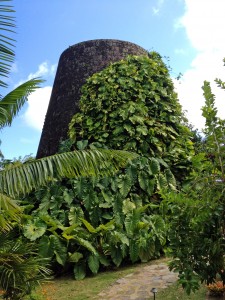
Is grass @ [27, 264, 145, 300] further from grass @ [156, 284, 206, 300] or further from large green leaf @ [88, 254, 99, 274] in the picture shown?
grass @ [156, 284, 206, 300]

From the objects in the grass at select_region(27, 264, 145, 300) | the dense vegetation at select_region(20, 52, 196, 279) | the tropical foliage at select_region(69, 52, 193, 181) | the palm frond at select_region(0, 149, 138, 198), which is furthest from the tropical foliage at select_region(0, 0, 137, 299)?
the tropical foliage at select_region(69, 52, 193, 181)

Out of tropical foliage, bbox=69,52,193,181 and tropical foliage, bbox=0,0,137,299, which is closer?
tropical foliage, bbox=0,0,137,299

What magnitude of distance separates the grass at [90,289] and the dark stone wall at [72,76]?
3097mm

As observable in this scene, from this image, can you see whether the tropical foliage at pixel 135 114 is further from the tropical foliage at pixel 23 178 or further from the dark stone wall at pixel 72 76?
the tropical foliage at pixel 23 178

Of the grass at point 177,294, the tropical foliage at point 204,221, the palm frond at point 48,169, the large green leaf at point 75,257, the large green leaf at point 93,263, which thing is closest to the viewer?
the tropical foliage at point 204,221

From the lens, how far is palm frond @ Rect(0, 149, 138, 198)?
479 cm

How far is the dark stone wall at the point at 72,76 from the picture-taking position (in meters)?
8.90

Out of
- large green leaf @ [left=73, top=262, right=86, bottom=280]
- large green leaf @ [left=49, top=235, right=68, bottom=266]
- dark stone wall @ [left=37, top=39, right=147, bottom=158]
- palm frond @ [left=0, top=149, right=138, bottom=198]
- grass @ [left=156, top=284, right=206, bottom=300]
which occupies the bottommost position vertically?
grass @ [left=156, top=284, right=206, bottom=300]

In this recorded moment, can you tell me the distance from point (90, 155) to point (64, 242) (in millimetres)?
2403

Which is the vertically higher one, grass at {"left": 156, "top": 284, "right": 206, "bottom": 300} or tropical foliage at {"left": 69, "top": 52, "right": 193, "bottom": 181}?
tropical foliage at {"left": 69, "top": 52, "right": 193, "bottom": 181}

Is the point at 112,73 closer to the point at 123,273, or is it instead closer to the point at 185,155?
the point at 185,155

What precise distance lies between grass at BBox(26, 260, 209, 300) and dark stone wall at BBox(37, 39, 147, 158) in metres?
3.10

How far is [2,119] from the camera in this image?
17.6 feet

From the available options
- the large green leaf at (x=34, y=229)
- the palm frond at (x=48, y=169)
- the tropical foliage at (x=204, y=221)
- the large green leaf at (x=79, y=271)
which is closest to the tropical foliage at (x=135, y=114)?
the large green leaf at (x=34, y=229)
